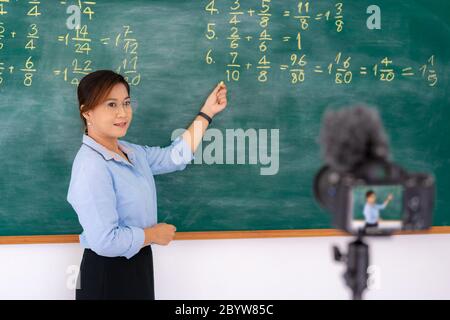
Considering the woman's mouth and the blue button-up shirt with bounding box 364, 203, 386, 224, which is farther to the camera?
the woman's mouth

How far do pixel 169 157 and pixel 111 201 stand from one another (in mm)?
469

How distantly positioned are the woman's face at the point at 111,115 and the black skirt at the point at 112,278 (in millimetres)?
460

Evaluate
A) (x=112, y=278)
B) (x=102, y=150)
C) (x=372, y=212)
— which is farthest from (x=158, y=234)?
(x=372, y=212)

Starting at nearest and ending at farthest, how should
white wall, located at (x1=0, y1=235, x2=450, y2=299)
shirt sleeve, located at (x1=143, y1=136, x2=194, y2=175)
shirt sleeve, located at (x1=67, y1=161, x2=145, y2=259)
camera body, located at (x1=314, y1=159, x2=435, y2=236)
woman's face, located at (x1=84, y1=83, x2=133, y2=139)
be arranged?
camera body, located at (x1=314, y1=159, x2=435, y2=236)
shirt sleeve, located at (x1=67, y1=161, x2=145, y2=259)
woman's face, located at (x1=84, y1=83, x2=133, y2=139)
shirt sleeve, located at (x1=143, y1=136, x2=194, y2=175)
white wall, located at (x1=0, y1=235, x2=450, y2=299)

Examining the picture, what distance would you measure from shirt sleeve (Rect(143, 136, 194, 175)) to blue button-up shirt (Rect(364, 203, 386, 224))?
125 centimetres

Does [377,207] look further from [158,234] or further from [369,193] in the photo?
[158,234]

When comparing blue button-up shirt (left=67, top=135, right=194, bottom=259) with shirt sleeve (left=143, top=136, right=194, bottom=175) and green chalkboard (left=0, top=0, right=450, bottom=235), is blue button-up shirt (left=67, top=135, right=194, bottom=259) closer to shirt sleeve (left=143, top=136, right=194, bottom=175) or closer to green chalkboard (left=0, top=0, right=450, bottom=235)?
shirt sleeve (left=143, top=136, right=194, bottom=175)

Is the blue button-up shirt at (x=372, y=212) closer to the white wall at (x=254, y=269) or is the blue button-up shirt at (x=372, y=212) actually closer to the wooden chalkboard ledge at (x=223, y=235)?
the wooden chalkboard ledge at (x=223, y=235)

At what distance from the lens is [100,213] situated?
70.4 inches

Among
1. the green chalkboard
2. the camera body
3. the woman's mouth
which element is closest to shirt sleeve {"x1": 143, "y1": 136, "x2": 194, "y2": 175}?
the green chalkboard

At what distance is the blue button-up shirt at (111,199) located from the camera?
1798 millimetres

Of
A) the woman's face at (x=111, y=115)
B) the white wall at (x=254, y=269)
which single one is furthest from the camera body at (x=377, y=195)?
the white wall at (x=254, y=269)

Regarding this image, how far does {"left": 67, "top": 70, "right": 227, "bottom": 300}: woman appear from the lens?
71.2 inches

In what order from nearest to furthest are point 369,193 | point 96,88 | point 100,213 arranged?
point 369,193
point 100,213
point 96,88
